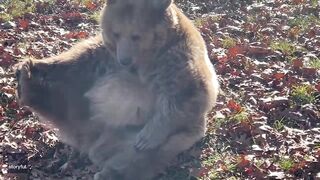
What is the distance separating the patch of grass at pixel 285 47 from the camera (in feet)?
23.8

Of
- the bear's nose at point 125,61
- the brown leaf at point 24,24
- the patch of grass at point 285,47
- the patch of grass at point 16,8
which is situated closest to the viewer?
the bear's nose at point 125,61

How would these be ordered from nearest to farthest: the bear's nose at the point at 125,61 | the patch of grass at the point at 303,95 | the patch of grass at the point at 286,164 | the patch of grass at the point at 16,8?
the patch of grass at the point at 286,164 → the bear's nose at the point at 125,61 → the patch of grass at the point at 303,95 → the patch of grass at the point at 16,8

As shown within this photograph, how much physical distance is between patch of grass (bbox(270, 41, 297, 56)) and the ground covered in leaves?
0.01m

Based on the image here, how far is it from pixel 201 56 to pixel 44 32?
369cm

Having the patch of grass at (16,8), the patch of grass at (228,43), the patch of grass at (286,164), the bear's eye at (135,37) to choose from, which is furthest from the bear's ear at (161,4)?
the patch of grass at (16,8)

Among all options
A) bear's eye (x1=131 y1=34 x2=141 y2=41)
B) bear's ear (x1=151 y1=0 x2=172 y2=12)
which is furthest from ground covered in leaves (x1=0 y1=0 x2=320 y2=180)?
bear's ear (x1=151 y1=0 x2=172 y2=12)

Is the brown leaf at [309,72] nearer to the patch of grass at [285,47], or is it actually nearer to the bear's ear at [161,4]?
the patch of grass at [285,47]

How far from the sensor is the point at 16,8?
29.5ft

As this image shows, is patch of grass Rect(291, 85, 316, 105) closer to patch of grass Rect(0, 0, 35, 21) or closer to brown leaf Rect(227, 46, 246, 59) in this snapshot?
brown leaf Rect(227, 46, 246, 59)

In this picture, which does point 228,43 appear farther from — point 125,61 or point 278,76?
point 125,61

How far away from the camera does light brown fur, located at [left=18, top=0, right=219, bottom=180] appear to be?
4.61m

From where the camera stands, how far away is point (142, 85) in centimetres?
492

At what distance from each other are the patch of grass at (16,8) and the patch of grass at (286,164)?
5.40 m

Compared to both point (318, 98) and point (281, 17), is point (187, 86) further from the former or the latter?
point (281, 17)
